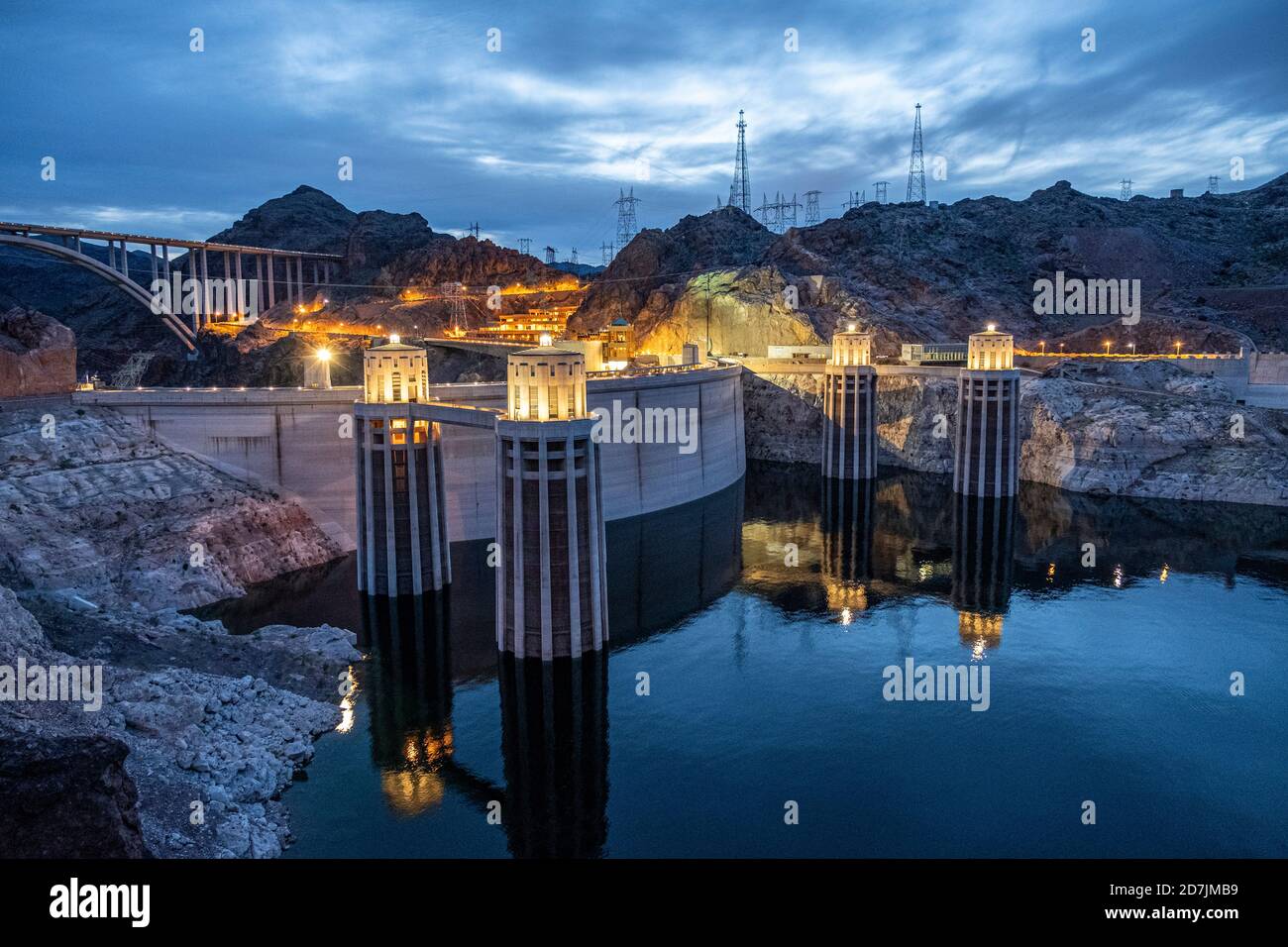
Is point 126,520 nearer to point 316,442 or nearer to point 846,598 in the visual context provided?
point 316,442

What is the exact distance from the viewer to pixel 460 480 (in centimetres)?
6975

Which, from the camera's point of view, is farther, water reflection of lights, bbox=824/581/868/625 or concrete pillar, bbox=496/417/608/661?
water reflection of lights, bbox=824/581/868/625

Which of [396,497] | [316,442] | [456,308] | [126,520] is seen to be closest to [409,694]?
[396,497]

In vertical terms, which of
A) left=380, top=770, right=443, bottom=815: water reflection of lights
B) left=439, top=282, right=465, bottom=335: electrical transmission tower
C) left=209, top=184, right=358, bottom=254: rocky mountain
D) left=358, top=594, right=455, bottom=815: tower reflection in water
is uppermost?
left=209, top=184, right=358, bottom=254: rocky mountain

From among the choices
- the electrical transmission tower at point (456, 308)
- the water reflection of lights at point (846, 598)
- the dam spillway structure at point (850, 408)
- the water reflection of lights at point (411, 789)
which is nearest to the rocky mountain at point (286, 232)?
the electrical transmission tower at point (456, 308)

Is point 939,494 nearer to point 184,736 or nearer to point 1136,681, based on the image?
point 1136,681

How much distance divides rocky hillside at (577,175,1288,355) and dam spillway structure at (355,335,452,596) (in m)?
73.7

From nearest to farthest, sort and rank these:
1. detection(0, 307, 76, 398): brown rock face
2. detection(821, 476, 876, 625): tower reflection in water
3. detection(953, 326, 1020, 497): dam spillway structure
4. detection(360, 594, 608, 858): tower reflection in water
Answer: detection(360, 594, 608, 858): tower reflection in water, detection(821, 476, 876, 625): tower reflection in water, detection(0, 307, 76, 398): brown rock face, detection(953, 326, 1020, 497): dam spillway structure

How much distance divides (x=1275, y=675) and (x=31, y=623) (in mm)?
56600

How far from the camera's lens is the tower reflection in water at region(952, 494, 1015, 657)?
176 feet

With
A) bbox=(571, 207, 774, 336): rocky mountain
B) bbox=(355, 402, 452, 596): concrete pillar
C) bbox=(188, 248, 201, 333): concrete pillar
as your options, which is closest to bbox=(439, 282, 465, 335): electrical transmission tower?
bbox=(571, 207, 774, 336): rocky mountain

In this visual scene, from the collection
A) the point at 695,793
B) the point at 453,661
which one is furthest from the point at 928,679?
the point at 453,661

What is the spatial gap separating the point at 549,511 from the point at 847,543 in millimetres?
37192

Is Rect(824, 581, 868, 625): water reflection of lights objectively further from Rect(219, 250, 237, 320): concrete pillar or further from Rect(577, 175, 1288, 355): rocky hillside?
Rect(219, 250, 237, 320): concrete pillar
